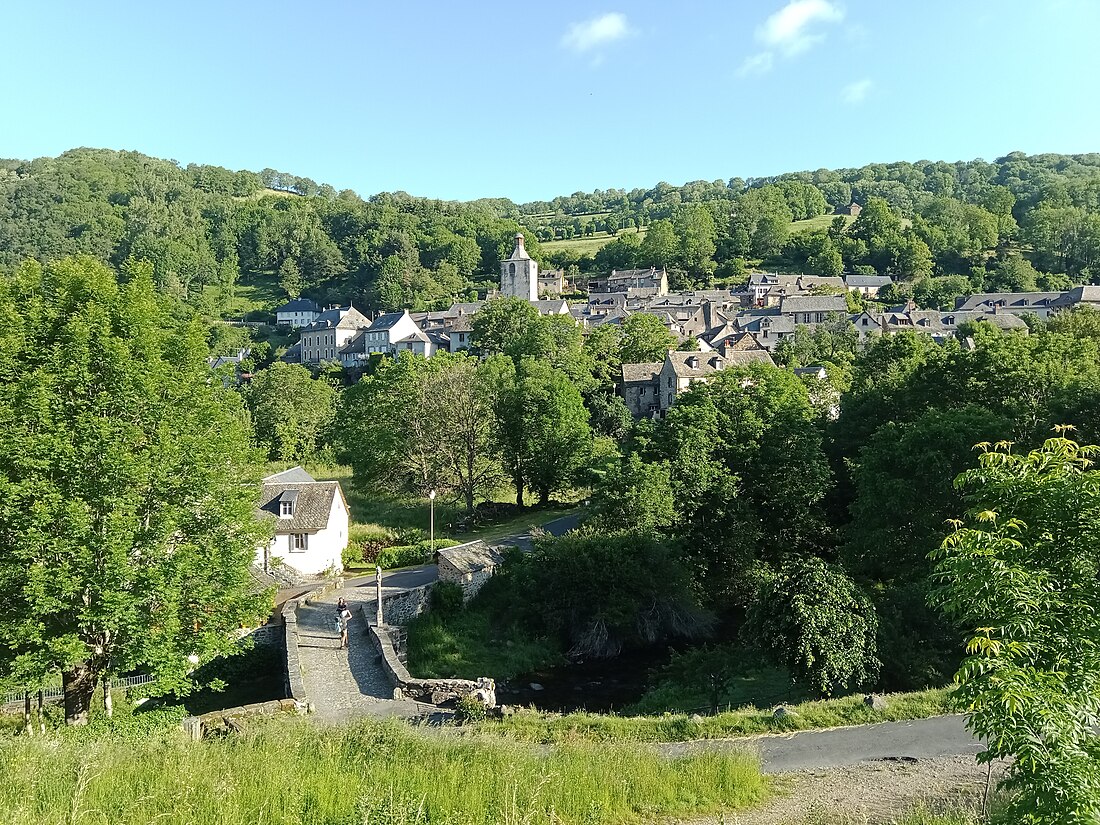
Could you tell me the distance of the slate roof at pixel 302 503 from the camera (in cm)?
3200

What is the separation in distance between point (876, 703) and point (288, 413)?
5210 centimetres

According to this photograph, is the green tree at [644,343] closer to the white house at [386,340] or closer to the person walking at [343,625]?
the white house at [386,340]

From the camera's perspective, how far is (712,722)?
15.1 m

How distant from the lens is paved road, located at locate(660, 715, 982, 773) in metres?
13.1

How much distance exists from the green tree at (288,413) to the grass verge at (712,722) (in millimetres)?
45410

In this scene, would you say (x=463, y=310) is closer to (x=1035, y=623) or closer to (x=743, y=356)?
(x=743, y=356)

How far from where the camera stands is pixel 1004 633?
20.8ft

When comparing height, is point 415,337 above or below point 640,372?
above

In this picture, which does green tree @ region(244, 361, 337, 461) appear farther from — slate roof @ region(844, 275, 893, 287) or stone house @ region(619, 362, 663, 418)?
slate roof @ region(844, 275, 893, 287)

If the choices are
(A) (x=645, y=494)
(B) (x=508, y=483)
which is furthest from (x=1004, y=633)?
(B) (x=508, y=483)

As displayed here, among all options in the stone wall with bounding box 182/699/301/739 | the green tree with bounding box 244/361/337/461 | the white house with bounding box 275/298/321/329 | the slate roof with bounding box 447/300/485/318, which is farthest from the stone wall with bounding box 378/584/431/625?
the white house with bounding box 275/298/321/329

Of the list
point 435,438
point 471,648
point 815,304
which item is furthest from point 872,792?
point 815,304

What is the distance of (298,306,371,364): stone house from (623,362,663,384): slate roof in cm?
5070

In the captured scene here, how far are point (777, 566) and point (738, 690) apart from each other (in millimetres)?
10075
